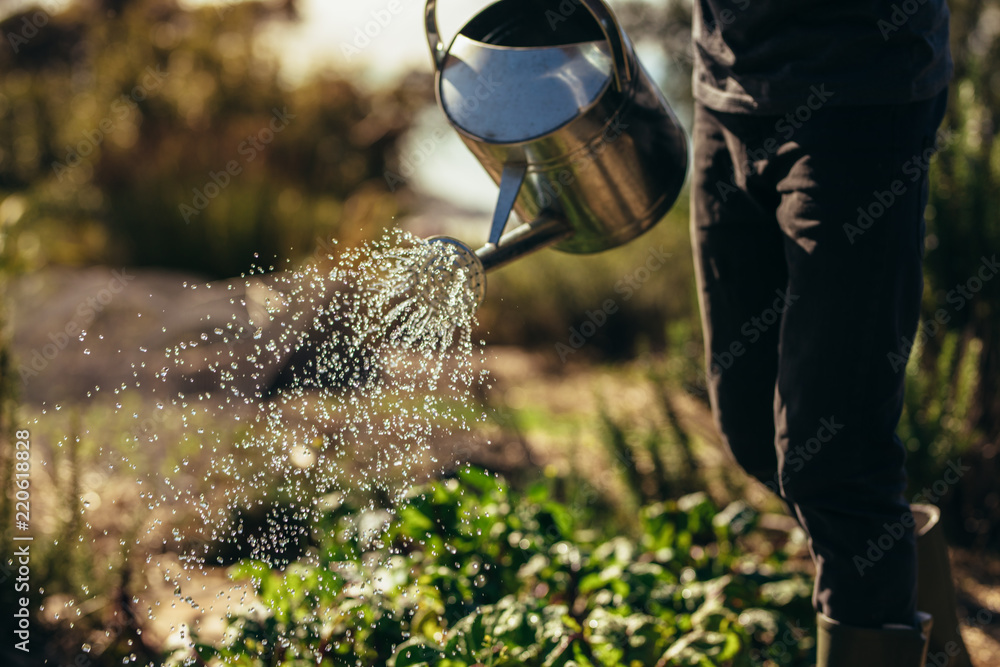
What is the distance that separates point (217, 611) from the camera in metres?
1.87

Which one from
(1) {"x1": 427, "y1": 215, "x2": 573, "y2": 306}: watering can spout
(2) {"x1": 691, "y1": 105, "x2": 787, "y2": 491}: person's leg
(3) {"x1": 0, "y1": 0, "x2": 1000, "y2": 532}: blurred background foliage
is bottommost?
(3) {"x1": 0, "y1": 0, "x2": 1000, "y2": 532}: blurred background foliage

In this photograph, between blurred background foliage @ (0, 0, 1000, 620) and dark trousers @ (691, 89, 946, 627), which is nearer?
dark trousers @ (691, 89, 946, 627)

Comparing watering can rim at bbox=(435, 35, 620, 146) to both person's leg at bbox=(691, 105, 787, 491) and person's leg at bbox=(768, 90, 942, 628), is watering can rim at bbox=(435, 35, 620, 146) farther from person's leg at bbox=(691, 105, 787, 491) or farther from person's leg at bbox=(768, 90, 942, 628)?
person's leg at bbox=(768, 90, 942, 628)

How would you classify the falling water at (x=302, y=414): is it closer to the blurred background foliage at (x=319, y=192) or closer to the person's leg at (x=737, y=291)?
the person's leg at (x=737, y=291)

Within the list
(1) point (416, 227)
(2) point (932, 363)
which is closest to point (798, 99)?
(2) point (932, 363)

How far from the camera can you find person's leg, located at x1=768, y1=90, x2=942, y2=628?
3.34 ft

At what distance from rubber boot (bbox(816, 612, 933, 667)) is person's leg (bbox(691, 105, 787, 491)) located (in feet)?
0.97

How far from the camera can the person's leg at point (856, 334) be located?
1.02 metres

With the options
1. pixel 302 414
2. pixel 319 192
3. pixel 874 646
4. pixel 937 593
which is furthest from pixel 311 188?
pixel 874 646

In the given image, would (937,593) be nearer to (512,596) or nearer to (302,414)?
(512,596)

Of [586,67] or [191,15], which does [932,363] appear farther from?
[191,15]

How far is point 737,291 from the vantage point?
4.17 feet

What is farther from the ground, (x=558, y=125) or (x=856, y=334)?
(x=558, y=125)

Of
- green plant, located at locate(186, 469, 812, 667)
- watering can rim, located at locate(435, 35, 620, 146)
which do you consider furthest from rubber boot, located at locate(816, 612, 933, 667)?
watering can rim, located at locate(435, 35, 620, 146)
